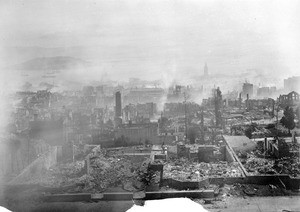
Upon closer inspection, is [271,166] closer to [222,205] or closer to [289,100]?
[222,205]

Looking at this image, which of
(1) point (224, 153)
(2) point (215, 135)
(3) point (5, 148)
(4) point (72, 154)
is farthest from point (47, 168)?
(2) point (215, 135)

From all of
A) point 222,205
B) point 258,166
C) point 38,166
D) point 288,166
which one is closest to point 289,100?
point 288,166

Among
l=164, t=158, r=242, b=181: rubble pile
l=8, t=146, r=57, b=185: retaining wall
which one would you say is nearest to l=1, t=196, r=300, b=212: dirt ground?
l=164, t=158, r=242, b=181: rubble pile

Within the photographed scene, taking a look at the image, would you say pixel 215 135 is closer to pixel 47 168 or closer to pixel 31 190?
pixel 47 168

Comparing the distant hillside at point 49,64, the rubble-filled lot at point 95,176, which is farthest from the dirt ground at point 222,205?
the distant hillside at point 49,64

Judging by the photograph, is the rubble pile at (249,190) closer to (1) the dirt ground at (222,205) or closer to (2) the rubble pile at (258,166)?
(1) the dirt ground at (222,205)

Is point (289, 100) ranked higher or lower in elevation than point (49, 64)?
lower
